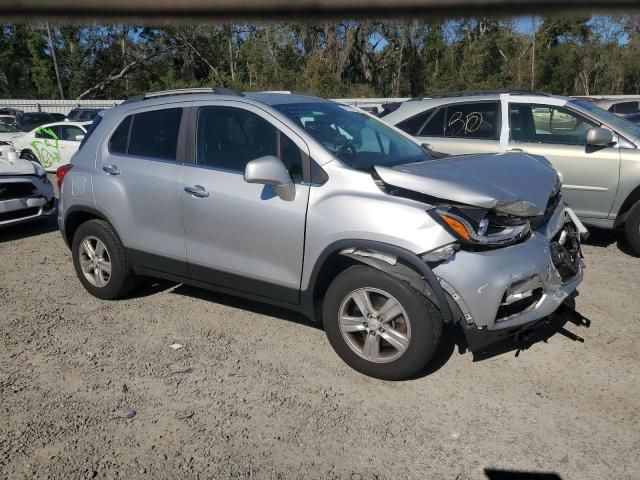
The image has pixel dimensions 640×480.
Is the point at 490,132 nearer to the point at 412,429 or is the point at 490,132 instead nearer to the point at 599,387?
the point at 599,387

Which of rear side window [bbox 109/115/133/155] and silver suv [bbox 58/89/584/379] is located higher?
rear side window [bbox 109/115/133/155]

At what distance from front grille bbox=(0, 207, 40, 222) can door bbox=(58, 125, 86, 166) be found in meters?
6.35

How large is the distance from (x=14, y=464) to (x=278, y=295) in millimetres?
1773

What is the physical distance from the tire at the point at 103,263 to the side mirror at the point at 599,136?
472cm

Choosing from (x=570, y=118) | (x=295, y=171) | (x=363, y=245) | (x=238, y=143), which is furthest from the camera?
(x=570, y=118)

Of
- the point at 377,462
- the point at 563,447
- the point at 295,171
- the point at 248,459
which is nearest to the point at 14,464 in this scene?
the point at 248,459

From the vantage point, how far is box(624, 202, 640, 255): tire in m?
5.77

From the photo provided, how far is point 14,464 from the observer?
8.95ft

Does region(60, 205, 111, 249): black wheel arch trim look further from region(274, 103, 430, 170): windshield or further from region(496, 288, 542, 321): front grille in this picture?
region(496, 288, 542, 321): front grille

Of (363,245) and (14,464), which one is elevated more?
(363,245)

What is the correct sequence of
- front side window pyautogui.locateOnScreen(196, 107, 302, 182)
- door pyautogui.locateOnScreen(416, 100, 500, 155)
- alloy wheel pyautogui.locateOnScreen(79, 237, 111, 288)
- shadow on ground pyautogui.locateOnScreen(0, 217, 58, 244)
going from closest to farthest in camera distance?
front side window pyautogui.locateOnScreen(196, 107, 302, 182) → alloy wheel pyautogui.locateOnScreen(79, 237, 111, 288) → door pyautogui.locateOnScreen(416, 100, 500, 155) → shadow on ground pyautogui.locateOnScreen(0, 217, 58, 244)

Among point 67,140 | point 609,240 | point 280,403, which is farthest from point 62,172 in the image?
point 67,140

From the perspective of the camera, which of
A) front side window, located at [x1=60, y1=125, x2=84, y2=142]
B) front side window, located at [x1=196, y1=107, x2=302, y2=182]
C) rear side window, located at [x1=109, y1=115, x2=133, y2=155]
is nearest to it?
front side window, located at [x1=196, y1=107, x2=302, y2=182]

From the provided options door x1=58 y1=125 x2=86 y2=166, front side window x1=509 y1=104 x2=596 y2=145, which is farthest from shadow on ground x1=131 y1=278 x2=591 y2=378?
door x1=58 y1=125 x2=86 y2=166
